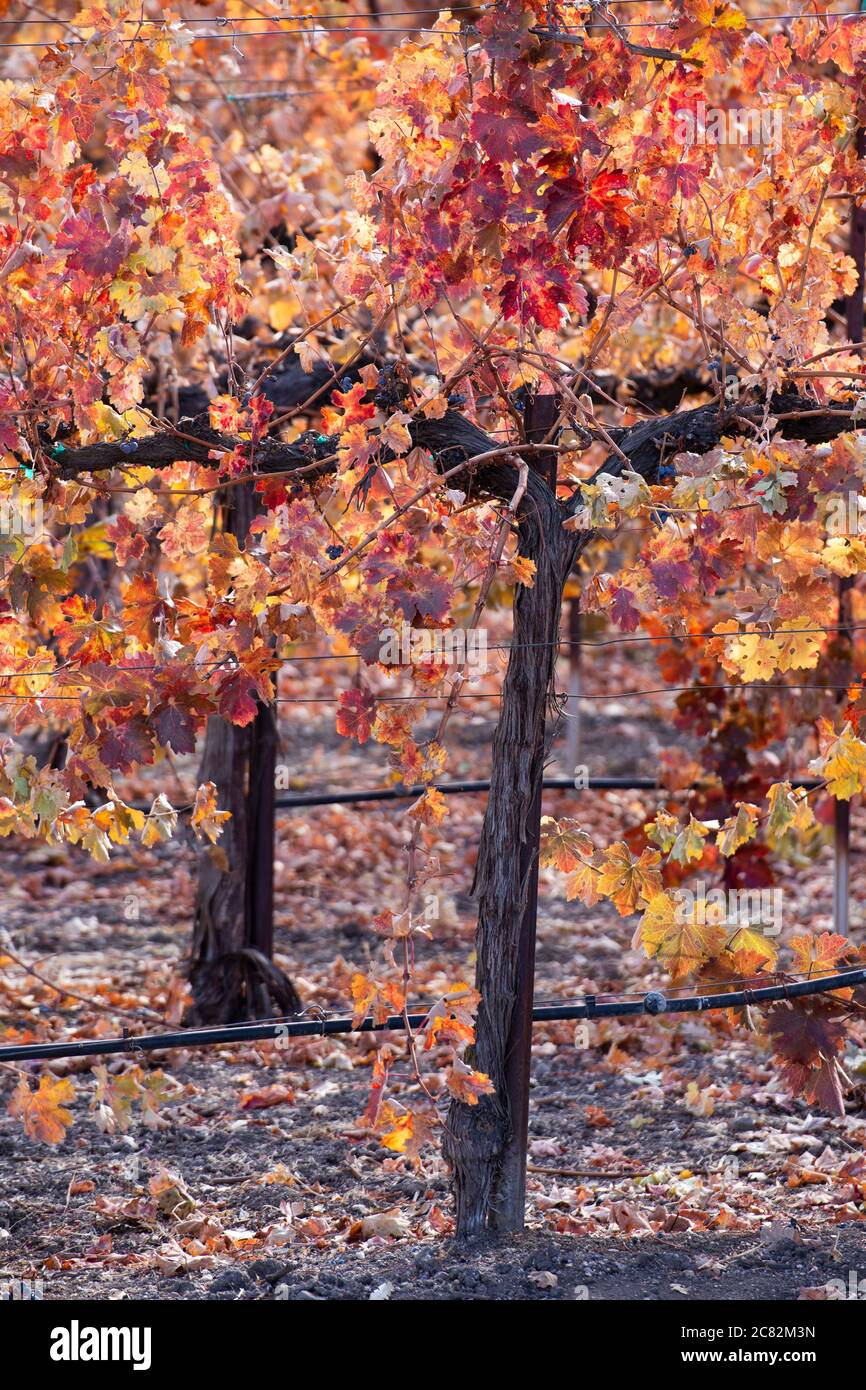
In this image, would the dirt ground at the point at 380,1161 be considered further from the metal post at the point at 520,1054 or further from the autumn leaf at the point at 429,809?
the autumn leaf at the point at 429,809

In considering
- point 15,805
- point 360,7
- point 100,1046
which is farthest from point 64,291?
point 360,7

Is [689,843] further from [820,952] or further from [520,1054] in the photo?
[520,1054]

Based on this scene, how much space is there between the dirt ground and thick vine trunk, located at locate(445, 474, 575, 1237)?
0.15 metres

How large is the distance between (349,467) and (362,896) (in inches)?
171

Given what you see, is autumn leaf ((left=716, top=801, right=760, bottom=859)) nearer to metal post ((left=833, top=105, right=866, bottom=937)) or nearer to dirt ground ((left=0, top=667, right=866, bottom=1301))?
dirt ground ((left=0, top=667, right=866, bottom=1301))

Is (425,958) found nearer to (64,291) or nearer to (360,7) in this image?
(64,291)

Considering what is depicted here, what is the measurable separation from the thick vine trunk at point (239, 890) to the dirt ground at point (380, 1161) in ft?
0.54

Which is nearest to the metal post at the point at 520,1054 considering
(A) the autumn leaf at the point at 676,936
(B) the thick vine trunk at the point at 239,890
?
(A) the autumn leaf at the point at 676,936

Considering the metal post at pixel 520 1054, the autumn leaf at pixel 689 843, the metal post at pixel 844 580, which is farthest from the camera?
the metal post at pixel 844 580

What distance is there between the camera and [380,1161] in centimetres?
421

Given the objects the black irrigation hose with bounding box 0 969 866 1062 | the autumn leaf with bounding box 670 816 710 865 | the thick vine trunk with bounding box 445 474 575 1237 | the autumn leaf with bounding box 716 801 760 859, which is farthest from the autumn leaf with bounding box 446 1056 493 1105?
the autumn leaf with bounding box 716 801 760 859

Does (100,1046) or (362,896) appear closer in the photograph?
(100,1046)

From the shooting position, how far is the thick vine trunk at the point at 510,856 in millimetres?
3404

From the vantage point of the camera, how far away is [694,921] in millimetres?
3449
